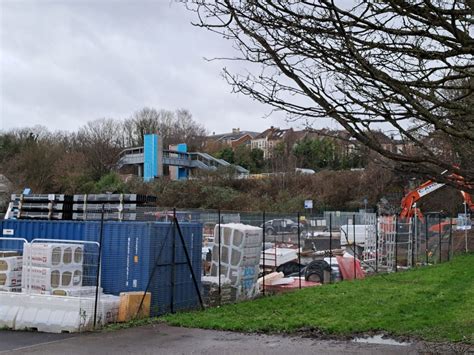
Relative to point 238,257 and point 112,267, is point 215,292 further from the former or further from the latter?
point 112,267

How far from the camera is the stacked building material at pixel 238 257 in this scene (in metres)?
15.7

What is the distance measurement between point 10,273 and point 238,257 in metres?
5.84

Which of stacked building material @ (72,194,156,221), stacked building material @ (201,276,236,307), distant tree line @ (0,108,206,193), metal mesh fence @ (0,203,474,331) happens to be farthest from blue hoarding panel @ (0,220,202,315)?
distant tree line @ (0,108,206,193)

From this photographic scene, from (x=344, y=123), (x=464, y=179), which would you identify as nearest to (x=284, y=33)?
(x=344, y=123)

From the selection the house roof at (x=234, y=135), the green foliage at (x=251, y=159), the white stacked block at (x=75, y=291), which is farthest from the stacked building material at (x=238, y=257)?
the house roof at (x=234, y=135)

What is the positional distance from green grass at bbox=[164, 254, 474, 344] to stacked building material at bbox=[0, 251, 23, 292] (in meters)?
3.61

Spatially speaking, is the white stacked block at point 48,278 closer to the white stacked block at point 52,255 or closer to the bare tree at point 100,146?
the white stacked block at point 52,255

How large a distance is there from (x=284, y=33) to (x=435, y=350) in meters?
6.09

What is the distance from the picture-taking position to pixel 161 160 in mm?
76188

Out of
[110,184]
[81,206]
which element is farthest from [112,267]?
[110,184]

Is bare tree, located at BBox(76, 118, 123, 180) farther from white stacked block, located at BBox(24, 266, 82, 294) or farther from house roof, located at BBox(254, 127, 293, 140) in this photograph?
→ white stacked block, located at BBox(24, 266, 82, 294)

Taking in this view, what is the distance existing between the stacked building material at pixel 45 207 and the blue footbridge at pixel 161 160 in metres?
55.0

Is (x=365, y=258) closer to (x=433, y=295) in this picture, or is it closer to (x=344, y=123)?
(x=433, y=295)

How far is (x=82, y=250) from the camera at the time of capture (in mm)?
13078
